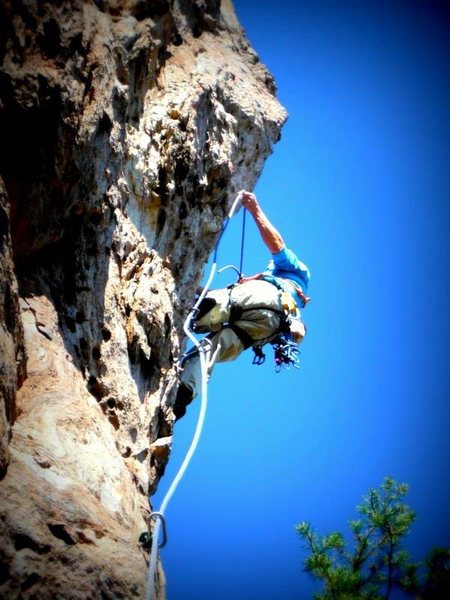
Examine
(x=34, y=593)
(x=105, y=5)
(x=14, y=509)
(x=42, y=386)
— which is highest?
(x=105, y=5)

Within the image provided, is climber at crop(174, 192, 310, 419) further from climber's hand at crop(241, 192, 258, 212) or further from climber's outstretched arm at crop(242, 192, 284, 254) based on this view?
climber's hand at crop(241, 192, 258, 212)

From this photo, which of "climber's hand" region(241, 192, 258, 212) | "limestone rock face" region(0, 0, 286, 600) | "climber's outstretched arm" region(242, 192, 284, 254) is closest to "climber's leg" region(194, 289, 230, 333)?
"limestone rock face" region(0, 0, 286, 600)

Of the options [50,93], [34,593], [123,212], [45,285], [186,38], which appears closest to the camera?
[34,593]

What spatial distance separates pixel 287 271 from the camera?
539 centimetres

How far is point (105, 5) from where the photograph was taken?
369cm

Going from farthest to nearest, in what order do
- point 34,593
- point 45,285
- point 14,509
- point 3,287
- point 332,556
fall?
point 332,556, point 45,285, point 3,287, point 14,509, point 34,593

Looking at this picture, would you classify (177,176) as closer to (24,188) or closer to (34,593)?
(24,188)

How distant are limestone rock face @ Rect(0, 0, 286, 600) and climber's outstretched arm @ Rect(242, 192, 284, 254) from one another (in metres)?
0.35

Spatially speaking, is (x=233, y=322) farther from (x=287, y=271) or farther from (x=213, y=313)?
(x=287, y=271)

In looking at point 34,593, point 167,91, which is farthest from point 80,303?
point 167,91

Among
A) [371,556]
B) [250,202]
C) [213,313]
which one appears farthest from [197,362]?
[371,556]

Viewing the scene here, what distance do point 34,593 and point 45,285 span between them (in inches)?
64.4

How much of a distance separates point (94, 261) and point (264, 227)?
246 cm

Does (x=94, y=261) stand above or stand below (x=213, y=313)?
below
